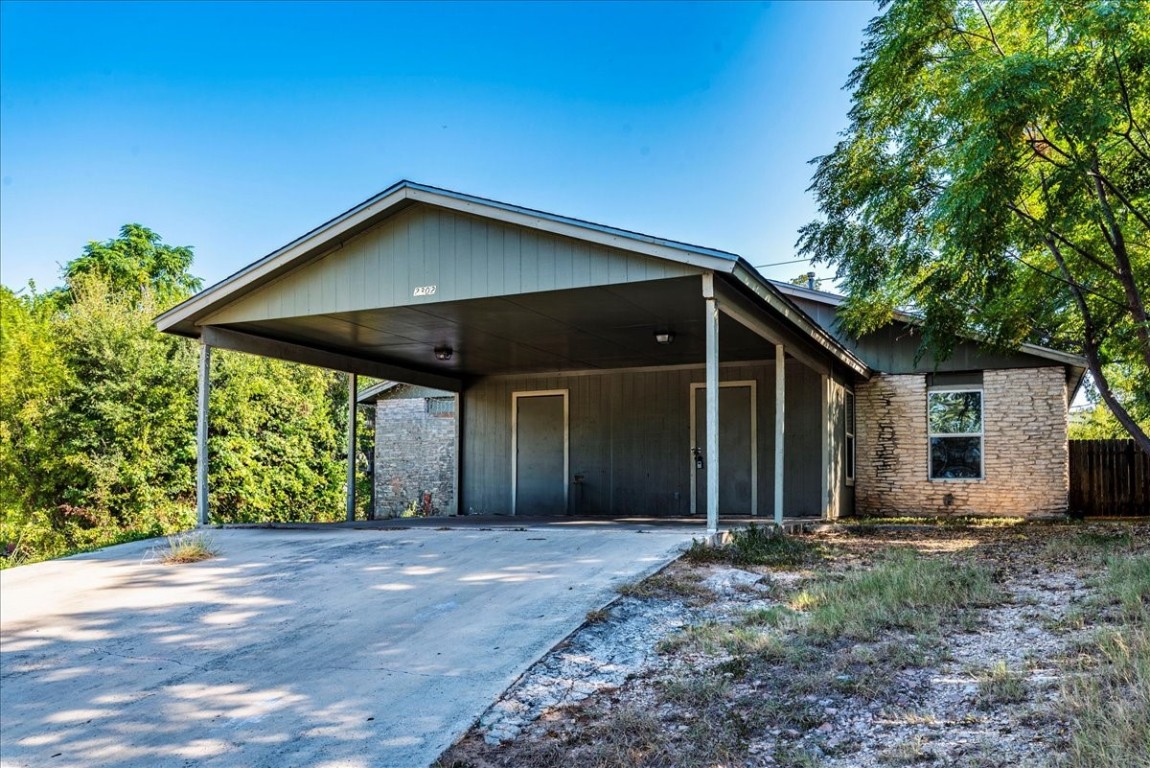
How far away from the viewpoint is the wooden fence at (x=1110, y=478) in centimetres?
1391

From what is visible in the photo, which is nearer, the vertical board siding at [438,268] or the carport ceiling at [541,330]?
the vertical board siding at [438,268]

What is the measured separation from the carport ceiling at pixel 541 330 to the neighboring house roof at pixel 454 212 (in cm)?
37

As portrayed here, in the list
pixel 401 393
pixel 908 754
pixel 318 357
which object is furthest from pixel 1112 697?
pixel 401 393

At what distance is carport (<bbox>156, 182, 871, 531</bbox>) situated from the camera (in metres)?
7.71

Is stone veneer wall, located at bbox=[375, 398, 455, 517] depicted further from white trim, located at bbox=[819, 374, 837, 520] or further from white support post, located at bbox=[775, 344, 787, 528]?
white support post, located at bbox=[775, 344, 787, 528]

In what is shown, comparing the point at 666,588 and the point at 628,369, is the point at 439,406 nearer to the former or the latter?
the point at 628,369

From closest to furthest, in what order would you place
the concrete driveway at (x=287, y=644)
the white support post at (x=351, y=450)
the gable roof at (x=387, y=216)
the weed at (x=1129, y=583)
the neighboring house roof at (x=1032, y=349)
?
the concrete driveway at (x=287, y=644)
the weed at (x=1129, y=583)
the gable roof at (x=387, y=216)
the neighboring house roof at (x=1032, y=349)
the white support post at (x=351, y=450)

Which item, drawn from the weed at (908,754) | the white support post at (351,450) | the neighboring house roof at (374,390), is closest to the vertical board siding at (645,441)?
the white support post at (351,450)

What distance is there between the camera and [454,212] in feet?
26.8

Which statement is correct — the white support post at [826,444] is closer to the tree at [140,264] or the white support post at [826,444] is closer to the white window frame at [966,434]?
the white window frame at [966,434]

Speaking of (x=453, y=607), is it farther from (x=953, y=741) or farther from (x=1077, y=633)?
(x=1077, y=633)

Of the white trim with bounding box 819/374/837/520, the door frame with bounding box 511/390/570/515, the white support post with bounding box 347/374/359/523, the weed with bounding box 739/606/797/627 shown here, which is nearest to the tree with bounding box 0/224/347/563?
the white support post with bounding box 347/374/359/523

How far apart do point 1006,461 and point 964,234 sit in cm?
705

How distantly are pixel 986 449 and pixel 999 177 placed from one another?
717 centimetres
